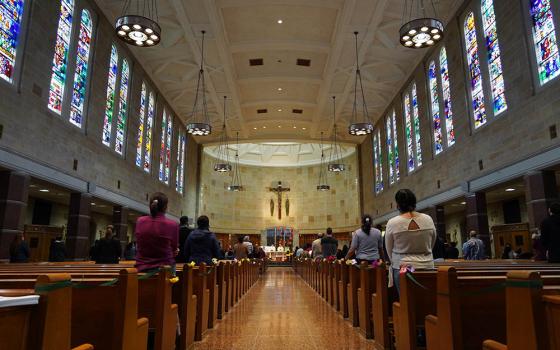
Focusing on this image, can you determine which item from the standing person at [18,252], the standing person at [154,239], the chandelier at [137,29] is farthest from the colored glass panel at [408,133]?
the standing person at [154,239]

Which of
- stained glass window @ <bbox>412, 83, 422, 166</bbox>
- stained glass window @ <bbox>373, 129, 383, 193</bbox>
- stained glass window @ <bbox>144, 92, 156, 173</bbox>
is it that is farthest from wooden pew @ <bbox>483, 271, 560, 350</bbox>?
stained glass window @ <bbox>373, 129, 383, 193</bbox>

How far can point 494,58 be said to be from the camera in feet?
35.6

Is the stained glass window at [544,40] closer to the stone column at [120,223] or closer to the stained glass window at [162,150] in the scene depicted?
the stone column at [120,223]

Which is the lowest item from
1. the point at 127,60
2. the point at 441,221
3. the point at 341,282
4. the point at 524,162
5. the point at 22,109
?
the point at 341,282

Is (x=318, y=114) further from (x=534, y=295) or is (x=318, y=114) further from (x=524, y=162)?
(x=534, y=295)

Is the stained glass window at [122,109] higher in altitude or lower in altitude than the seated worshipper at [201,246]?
higher

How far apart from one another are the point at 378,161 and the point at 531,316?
2131 centimetres

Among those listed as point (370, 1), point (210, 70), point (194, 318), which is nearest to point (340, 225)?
point (210, 70)

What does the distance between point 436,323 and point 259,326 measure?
127 inches

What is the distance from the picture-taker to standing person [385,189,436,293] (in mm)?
3547

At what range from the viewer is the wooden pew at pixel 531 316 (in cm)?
167

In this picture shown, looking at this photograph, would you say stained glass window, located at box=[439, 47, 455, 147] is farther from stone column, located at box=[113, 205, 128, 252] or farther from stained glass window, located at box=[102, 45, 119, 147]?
stone column, located at box=[113, 205, 128, 252]

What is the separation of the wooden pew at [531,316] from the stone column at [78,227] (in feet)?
38.5

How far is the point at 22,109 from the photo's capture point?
8.91 metres
